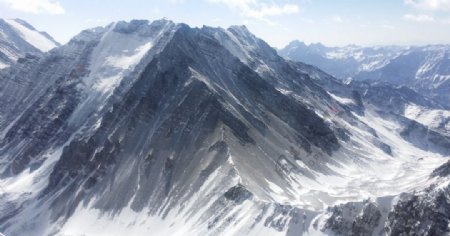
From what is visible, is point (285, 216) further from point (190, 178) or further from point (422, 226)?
point (190, 178)

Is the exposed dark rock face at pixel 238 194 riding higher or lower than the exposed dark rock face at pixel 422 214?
higher

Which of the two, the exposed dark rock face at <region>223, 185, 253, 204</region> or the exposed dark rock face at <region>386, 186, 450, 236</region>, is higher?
the exposed dark rock face at <region>223, 185, 253, 204</region>

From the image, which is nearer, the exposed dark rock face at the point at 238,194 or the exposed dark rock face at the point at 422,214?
the exposed dark rock face at the point at 422,214

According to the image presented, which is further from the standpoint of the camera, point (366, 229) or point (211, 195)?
point (211, 195)

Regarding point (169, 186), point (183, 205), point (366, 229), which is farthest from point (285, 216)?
point (169, 186)

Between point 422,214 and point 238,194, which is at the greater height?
point 238,194

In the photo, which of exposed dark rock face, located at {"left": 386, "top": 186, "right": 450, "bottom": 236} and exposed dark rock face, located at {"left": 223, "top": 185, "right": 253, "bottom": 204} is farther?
exposed dark rock face, located at {"left": 223, "top": 185, "right": 253, "bottom": 204}

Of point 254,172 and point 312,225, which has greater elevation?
point 254,172

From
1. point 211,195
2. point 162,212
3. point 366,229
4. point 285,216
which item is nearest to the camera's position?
point 366,229

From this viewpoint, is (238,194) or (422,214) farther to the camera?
(238,194)

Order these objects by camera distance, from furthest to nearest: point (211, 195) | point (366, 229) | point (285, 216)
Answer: point (211, 195) < point (285, 216) < point (366, 229)
